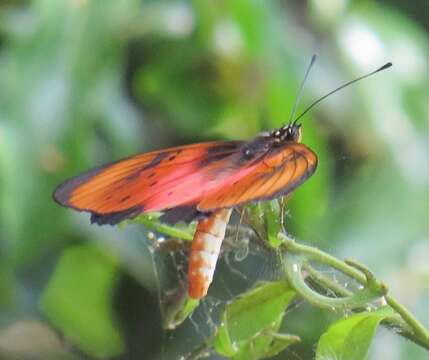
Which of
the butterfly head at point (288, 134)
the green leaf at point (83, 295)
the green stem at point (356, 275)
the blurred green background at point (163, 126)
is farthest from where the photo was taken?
the green leaf at point (83, 295)

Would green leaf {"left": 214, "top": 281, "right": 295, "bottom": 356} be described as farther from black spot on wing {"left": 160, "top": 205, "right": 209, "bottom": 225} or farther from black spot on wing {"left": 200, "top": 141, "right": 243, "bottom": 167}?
black spot on wing {"left": 200, "top": 141, "right": 243, "bottom": 167}

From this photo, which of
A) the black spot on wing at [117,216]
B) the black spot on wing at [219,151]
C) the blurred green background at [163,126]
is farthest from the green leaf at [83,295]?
the black spot on wing at [117,216]

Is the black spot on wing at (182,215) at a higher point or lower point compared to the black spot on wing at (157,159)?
lower

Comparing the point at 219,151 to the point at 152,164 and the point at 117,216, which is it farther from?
the point at 117,216

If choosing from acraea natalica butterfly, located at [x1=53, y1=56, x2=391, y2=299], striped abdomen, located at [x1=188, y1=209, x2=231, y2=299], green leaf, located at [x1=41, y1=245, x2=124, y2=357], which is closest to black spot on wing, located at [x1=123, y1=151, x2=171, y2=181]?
acraea natalica butterfly, located at [x1=53, y1=56, x2=391, y2=299]

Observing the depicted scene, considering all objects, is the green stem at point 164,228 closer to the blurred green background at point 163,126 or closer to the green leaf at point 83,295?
the blurred green background at point 163,126

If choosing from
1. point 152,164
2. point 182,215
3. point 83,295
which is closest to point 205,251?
point 182,215
